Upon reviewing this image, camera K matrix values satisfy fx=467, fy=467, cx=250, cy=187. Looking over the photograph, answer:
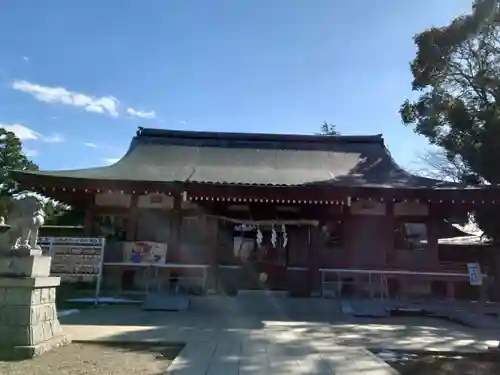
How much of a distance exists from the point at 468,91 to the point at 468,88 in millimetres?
98

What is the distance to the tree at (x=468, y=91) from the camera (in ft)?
44.9

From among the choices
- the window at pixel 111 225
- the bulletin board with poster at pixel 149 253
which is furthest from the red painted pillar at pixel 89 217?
the bulletin board with poster at pixel 149 253

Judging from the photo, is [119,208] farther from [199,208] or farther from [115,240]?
[199,208]

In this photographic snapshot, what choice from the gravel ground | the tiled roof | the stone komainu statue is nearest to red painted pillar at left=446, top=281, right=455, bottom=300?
the tiled roof

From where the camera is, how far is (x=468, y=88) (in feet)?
50.0

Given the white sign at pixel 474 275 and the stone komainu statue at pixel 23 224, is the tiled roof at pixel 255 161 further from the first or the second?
the stone komainu statue at pixel 23 224

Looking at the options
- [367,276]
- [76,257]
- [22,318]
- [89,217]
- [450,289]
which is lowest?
[22,318]

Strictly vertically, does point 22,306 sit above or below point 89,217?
below

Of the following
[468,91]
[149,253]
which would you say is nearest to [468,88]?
[468,91]

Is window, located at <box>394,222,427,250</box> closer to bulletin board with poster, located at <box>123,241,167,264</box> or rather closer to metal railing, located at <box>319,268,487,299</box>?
metal railing, located at <box>319,268,487,299</box>

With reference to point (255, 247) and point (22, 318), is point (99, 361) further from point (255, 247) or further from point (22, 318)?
point (255, 247)

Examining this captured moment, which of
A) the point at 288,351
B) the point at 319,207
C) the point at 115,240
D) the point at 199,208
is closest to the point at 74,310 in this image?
the point at 115,240

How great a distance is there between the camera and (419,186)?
12.3 m

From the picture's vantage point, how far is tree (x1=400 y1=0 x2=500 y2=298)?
13695 mm
